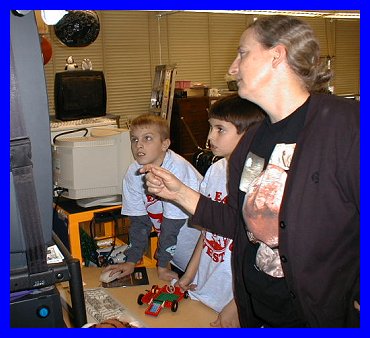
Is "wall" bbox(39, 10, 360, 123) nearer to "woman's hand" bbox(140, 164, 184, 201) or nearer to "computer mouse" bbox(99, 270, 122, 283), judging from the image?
"computer mouse" bbox(99, 270, 122, 283)

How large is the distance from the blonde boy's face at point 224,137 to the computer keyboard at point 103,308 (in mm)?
766

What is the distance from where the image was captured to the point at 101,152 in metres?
2.55

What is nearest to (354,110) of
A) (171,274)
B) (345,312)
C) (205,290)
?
(345,312)

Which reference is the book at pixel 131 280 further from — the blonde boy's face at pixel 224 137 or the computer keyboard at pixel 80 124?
the computer keyboard at pixel 80 124

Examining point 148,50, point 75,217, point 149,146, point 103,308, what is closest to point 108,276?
point 103,308

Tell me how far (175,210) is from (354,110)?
1148 mm

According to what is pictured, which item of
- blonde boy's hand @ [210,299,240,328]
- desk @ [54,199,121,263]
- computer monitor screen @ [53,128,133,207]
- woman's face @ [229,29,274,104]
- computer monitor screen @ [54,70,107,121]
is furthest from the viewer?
computer monitor screen @ [54,70,107,121]

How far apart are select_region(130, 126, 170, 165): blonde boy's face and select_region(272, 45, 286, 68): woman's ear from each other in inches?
42.8

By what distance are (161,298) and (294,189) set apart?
912mm

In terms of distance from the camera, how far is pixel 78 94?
4.71m

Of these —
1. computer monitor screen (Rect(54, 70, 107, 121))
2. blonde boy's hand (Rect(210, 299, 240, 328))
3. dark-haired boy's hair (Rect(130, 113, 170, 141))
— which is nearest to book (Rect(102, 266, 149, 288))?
blonde boy's hand (Rect(210, 299, 240, 328))

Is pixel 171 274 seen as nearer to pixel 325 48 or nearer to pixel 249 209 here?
pixel 249 209

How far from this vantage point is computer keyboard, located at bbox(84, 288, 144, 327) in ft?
5.70

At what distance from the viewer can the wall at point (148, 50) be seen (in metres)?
8.45
